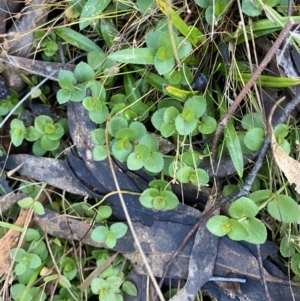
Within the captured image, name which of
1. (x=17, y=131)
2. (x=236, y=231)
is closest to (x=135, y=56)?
(x=17, y=131)

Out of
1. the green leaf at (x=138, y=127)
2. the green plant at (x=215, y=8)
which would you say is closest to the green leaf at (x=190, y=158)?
the green leaf at (x=138, y=127)

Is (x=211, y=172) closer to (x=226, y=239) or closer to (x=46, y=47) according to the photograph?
(x=226, y=239)

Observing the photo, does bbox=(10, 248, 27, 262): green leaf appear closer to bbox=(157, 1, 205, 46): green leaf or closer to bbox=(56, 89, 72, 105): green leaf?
bbox=(56, 89, 72, 105): green leaf

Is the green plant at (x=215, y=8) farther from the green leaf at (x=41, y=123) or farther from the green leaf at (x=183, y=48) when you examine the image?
the green leaf at (x=41, y=123)

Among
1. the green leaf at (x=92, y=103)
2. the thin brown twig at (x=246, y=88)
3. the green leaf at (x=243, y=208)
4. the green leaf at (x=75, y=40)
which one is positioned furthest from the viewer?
the green leaf at (x=75, y=40)

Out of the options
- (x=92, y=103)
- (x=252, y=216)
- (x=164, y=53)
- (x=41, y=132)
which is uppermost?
(x=164, y=53)

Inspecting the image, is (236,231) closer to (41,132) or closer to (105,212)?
(105,212)
